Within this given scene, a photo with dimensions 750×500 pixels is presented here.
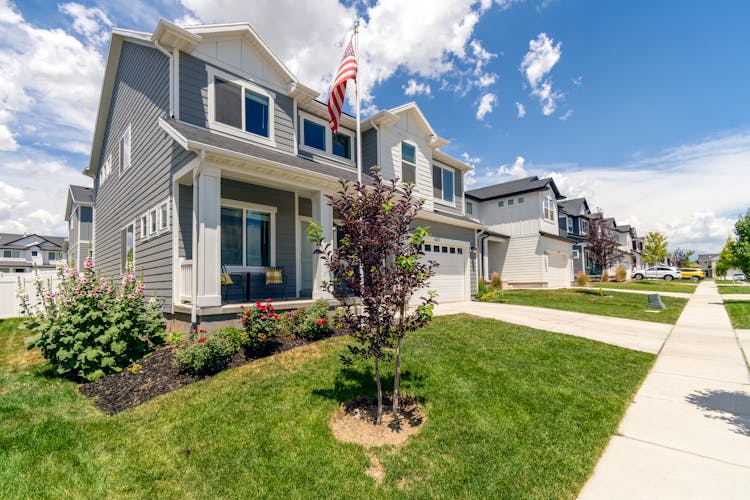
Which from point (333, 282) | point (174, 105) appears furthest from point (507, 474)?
point (174, 105)

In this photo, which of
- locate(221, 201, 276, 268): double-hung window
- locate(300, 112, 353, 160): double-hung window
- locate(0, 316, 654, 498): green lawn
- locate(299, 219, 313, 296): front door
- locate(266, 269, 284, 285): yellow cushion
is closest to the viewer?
locate(0, 316, 654, 498): green lawn

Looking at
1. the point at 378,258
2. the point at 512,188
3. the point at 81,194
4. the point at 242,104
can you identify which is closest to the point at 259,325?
the point at 378,258

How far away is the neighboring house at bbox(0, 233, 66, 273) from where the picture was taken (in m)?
46.4

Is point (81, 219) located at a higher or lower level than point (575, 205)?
lower

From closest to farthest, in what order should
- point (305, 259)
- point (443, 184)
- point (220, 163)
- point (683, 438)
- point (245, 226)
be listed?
point (683, 438)
point (220, 163)
point (245, 226)
point (305, 259)
point (443, 184)

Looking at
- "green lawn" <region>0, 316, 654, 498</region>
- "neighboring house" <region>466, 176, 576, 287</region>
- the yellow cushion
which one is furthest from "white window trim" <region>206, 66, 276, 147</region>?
"neighboring house" <region>466, 176, 576, 287</region>

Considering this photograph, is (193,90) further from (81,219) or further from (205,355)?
(81,219)

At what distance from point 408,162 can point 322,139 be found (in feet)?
12.6

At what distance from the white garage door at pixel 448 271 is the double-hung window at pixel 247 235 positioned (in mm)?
5885

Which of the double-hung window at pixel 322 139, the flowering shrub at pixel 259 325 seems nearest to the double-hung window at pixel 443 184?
the double-hung window at pixel 322 139

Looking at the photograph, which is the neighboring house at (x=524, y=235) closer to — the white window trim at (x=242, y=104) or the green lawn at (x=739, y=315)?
the green lawn at (x=739, y=315)

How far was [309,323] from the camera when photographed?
6.59 m

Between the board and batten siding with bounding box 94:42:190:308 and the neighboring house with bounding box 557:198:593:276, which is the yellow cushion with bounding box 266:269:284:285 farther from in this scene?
the neighboring house with bounding box 557:198:593:276

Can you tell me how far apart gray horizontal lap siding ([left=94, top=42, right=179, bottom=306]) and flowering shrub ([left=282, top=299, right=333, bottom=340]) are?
3.39 metres
